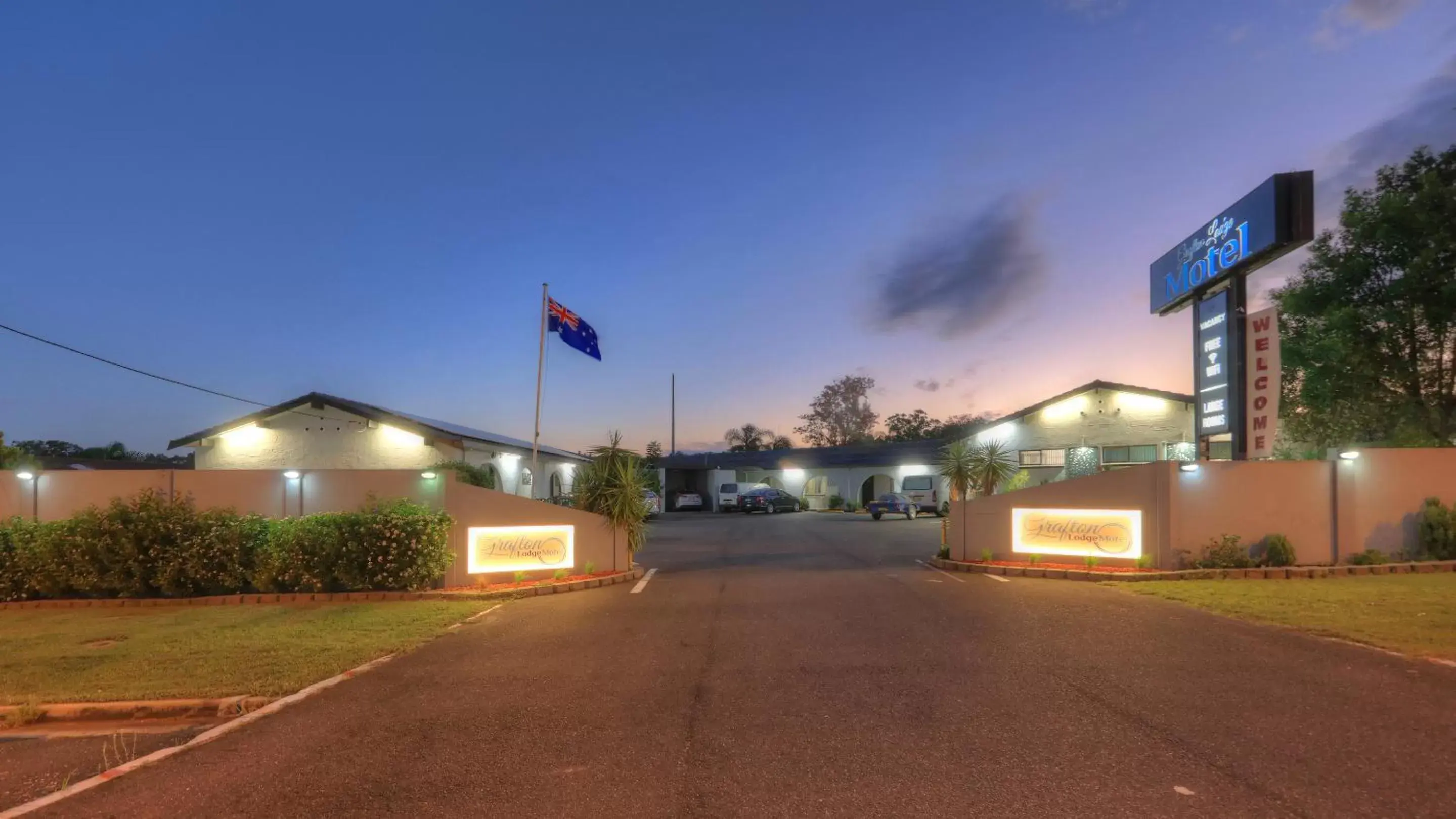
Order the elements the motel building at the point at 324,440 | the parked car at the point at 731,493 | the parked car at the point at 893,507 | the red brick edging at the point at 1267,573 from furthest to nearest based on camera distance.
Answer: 1. the parked car at the point at 731,493
2. the parked car at the point at 893,507
3. the motel building at the point at 324,440
4. the red brick edging at the point at 1267,573

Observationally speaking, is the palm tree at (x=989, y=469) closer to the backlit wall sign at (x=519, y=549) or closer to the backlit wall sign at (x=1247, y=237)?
the backlit wall sign at (x=1247, y=237)

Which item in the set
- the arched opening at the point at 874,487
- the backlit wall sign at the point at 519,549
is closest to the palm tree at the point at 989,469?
the backlit wall sign at the point at 519,549

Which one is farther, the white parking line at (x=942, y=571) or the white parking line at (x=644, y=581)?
the white parking line at (x=942, y=571)

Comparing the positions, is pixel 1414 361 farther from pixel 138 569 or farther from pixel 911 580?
pixel 138 569

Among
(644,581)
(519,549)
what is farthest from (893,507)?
(519,549)

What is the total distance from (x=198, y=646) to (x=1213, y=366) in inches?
666

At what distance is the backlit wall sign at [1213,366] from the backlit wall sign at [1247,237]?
1.86 ft

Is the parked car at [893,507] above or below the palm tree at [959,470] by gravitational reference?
below

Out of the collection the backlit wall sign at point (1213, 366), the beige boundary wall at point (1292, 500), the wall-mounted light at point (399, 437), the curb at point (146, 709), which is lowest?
the curb at point (146, 709)

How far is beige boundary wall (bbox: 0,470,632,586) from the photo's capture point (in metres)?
12.3

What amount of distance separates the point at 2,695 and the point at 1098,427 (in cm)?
2965

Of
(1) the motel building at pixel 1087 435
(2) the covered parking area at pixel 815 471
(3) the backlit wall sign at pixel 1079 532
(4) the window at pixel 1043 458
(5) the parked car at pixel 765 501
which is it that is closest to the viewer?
(3) the backlit wall sign at pixel 1079 532

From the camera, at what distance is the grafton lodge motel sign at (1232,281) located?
42.7ft

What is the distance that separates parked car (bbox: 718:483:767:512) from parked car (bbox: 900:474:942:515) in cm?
834
